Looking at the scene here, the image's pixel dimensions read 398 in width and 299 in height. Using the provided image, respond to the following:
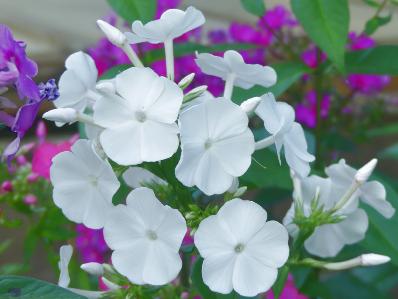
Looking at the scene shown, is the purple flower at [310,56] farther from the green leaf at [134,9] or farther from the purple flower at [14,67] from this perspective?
the purple flower at [14,67]

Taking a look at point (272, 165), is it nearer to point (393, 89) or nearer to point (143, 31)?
point (143, 31)

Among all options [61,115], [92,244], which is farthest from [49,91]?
[92,244]

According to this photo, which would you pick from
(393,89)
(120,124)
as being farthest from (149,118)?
(393,89)

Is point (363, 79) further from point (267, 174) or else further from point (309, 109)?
point (267, 174)

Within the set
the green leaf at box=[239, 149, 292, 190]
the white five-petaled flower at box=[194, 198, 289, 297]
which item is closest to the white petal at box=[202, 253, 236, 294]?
the white five-petaled flower at box=[194, 198, 289, 297]

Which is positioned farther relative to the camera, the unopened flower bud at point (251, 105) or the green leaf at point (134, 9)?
the green leaf at point (134, 9)

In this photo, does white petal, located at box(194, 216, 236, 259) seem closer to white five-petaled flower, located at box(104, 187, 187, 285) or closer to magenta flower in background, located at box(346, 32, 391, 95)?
white five-petaled flower, located at box(104, 187, 187, 285)

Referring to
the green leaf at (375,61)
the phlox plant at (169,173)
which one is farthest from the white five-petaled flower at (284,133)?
the green leaf at (375,61)
